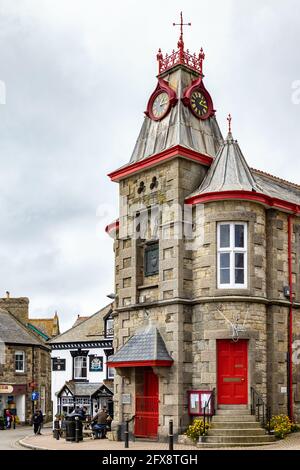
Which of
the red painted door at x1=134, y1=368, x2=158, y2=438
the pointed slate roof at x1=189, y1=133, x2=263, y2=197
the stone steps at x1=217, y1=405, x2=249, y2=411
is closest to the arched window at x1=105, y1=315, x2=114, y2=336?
the red painted door at x1=134, y1=368, x2=158, y2=438

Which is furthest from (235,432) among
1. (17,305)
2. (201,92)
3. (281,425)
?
(17,305)

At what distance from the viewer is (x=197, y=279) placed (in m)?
24.6

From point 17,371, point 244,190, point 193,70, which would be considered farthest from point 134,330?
point 17,371

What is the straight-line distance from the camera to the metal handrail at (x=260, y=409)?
23.5 meters

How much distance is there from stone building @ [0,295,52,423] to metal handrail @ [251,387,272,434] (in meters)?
25.7

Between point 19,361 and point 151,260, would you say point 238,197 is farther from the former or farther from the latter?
point 19,361

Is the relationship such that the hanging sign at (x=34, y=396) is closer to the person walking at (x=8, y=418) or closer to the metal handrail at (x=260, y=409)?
the person walking at (x=8, y=418)

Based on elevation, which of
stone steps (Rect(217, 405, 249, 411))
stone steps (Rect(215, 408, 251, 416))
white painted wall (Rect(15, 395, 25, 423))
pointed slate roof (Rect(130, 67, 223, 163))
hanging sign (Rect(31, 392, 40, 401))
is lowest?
white painted wall (Rect(15, 395, 25, 423))

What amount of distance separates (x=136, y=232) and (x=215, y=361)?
597 cm

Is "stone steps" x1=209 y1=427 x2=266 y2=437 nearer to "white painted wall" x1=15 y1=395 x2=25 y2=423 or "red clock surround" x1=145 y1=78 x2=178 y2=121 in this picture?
"red clock surround" x1=145 y1=78 x2=178 y2=121

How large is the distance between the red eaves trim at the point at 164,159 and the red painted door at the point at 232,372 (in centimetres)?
652

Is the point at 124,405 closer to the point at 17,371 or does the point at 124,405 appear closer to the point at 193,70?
the point at 193,70

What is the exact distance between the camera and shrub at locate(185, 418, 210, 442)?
22656 mm

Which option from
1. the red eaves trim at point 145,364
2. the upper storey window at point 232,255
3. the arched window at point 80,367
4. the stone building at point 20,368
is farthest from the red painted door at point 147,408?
the stone building at point 20,368
